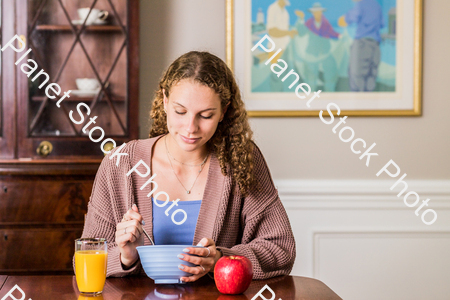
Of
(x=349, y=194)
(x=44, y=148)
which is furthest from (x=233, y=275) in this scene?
(x=349, y=194)

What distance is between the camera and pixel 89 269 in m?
1.14

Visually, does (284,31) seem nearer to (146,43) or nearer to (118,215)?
(146,43)

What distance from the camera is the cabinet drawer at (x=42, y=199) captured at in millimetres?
2246

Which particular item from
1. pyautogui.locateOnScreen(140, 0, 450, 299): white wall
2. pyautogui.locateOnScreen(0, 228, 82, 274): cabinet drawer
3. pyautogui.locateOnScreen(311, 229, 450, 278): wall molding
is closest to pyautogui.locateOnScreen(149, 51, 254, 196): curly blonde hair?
pyautogui.locateOnScreen(0, 228, 82, 274): cabinet drawer

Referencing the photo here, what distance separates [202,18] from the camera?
2705mm

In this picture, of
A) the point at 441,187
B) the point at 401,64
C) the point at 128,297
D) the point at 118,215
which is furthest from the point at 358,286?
the point at 128,297

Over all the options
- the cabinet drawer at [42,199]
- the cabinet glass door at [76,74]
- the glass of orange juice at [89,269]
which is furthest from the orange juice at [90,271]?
the cabinet glass door at [76,74]

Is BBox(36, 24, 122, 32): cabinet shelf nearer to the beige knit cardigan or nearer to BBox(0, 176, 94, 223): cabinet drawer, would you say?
BBox(0, 176, 94, 223): cabinet drawer

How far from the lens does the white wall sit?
2715 mm

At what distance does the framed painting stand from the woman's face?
1205 millimetres

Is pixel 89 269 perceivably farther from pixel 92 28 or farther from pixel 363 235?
pixel 363 235

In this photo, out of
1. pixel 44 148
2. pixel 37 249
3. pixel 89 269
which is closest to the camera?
pixel 89 269

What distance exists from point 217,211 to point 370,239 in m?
1.49

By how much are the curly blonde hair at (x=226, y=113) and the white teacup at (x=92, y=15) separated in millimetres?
943
